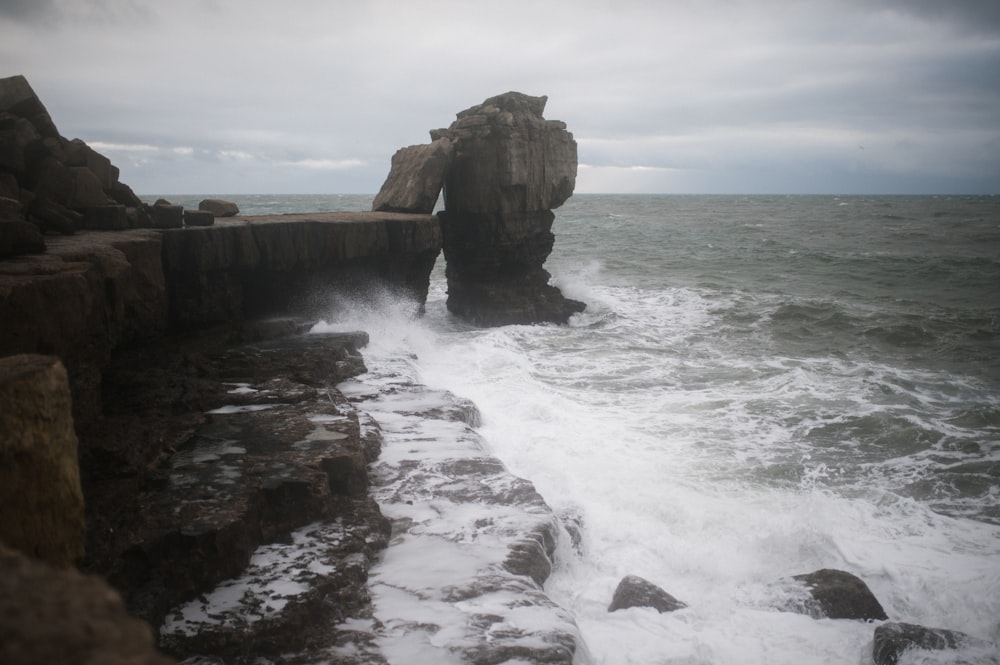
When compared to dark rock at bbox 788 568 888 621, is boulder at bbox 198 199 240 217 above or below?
above

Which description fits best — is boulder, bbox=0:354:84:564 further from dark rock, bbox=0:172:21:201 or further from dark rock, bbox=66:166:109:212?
dark rock, bbox=66:166:109:212

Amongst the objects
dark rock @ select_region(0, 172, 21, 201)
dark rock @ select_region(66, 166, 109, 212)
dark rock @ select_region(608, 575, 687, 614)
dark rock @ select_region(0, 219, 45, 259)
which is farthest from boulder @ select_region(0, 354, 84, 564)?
dark rock @ select_region(66, 166, 109, 212)

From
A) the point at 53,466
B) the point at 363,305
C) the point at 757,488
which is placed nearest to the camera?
the point at 53,466

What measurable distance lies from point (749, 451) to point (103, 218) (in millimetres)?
8595

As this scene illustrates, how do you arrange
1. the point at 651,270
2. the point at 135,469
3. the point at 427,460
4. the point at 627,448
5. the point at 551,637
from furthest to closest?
1. the point at 651,270
2. the point at 627,448
3. the point at 427,460
4. the point at 135,469
5. the point at 551,637

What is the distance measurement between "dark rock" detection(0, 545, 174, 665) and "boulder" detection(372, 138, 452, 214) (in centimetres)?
1401

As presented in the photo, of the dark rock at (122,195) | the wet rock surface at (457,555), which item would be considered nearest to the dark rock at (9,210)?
the wet rock surface at (457,555)

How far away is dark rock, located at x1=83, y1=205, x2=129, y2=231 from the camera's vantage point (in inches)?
357

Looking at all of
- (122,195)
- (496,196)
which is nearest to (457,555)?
(122,195)

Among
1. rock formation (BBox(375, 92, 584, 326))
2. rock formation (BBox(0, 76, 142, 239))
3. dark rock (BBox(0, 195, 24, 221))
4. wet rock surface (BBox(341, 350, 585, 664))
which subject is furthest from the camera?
rock formation (BBox(375, 92, 584, 326))

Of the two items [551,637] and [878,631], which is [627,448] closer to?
[878,631]

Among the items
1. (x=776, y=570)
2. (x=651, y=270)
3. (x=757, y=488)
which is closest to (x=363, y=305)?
(x=757, y=488)

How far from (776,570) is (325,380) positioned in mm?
5287

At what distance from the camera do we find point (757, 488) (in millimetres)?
7805
